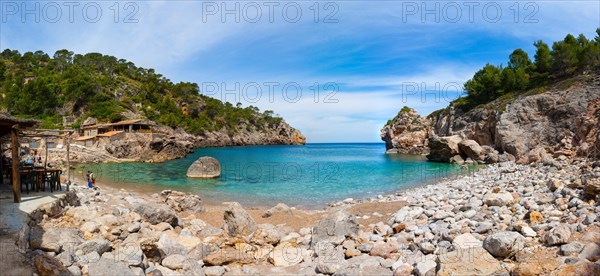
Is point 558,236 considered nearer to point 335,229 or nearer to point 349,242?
point 349,242

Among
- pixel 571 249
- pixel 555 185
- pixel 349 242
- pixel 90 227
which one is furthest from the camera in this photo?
pixel 555 185

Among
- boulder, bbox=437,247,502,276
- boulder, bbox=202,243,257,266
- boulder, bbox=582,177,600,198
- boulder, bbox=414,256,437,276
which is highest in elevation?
Result: boulder, bbox=582,177,600,198

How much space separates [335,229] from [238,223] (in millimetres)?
3617

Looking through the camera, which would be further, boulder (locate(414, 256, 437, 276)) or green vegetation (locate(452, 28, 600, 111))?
green vegetation (locate(452, 28, 600, 111))

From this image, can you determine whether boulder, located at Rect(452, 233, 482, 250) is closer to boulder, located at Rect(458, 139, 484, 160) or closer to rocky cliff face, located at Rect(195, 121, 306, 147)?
boulder, located at Rect(458, 139, 484, 160)

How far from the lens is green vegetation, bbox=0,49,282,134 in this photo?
77.6 meters

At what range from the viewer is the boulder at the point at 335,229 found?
1079 centimetres

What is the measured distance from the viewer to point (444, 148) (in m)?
49.9

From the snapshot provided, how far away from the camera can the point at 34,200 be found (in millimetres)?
12875

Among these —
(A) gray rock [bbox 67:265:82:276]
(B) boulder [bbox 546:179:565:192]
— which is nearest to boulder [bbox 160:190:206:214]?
(A) gray rock [bbox 67:265:82:276]

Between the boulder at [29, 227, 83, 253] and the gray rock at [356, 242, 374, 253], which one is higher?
the boulder at [29, 227, 83, 253]

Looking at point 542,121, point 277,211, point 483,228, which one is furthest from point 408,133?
point 483,228

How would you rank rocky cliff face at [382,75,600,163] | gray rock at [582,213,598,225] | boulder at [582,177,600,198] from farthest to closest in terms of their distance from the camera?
rocky cliff face at [382,75,600,163] → boulder at [582,177,600,198] → gray rock at [582,213,598,225]

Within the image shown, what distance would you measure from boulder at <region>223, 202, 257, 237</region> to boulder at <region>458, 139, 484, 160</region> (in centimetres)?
4016
